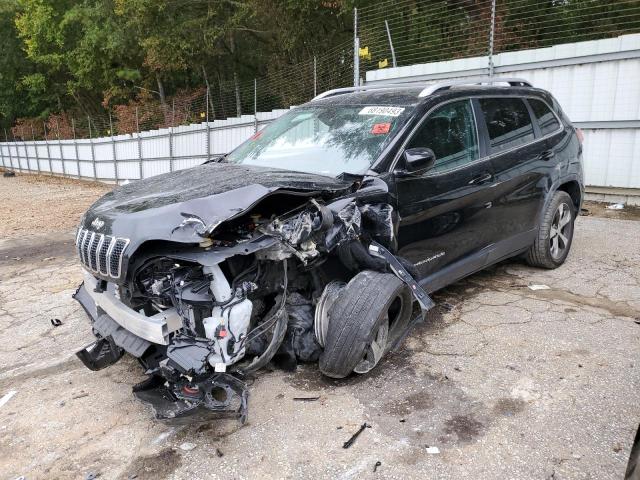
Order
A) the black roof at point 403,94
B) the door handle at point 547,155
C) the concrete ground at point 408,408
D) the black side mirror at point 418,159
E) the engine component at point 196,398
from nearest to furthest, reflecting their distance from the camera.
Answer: the concrete ground at point 408,408, the engine component at point 196,398, the black side mirror at point 418,159, the black roof at point 403,94, the door handle at point 547,155

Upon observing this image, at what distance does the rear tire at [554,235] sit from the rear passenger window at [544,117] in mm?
638

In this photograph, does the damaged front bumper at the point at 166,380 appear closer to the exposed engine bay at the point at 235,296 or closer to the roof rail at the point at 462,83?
the exposed engine bay at the point at 235,296

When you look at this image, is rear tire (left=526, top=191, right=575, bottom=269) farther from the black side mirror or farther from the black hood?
the black hood

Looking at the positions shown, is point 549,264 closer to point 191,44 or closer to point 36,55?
point 191,44

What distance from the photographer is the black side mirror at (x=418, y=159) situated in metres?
3.54

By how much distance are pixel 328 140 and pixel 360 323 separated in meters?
1.56

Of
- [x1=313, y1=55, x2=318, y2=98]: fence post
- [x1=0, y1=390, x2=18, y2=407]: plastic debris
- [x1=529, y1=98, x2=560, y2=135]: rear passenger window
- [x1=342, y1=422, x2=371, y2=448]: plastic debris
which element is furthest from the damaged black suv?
[x1=313, y1=55, x2=318, y2=98]: fence post

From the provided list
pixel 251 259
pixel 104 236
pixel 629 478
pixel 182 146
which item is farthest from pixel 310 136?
pixel 182 146

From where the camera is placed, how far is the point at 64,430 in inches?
118

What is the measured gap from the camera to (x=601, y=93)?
27.0 feet

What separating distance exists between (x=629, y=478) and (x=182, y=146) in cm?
1422

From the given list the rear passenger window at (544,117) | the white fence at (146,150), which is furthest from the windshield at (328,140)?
the white fence at (146,150)

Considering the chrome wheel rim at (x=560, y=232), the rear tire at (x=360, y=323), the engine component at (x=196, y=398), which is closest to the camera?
the engine component at (x=196, y=398)

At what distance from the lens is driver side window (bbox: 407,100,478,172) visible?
154 inches
